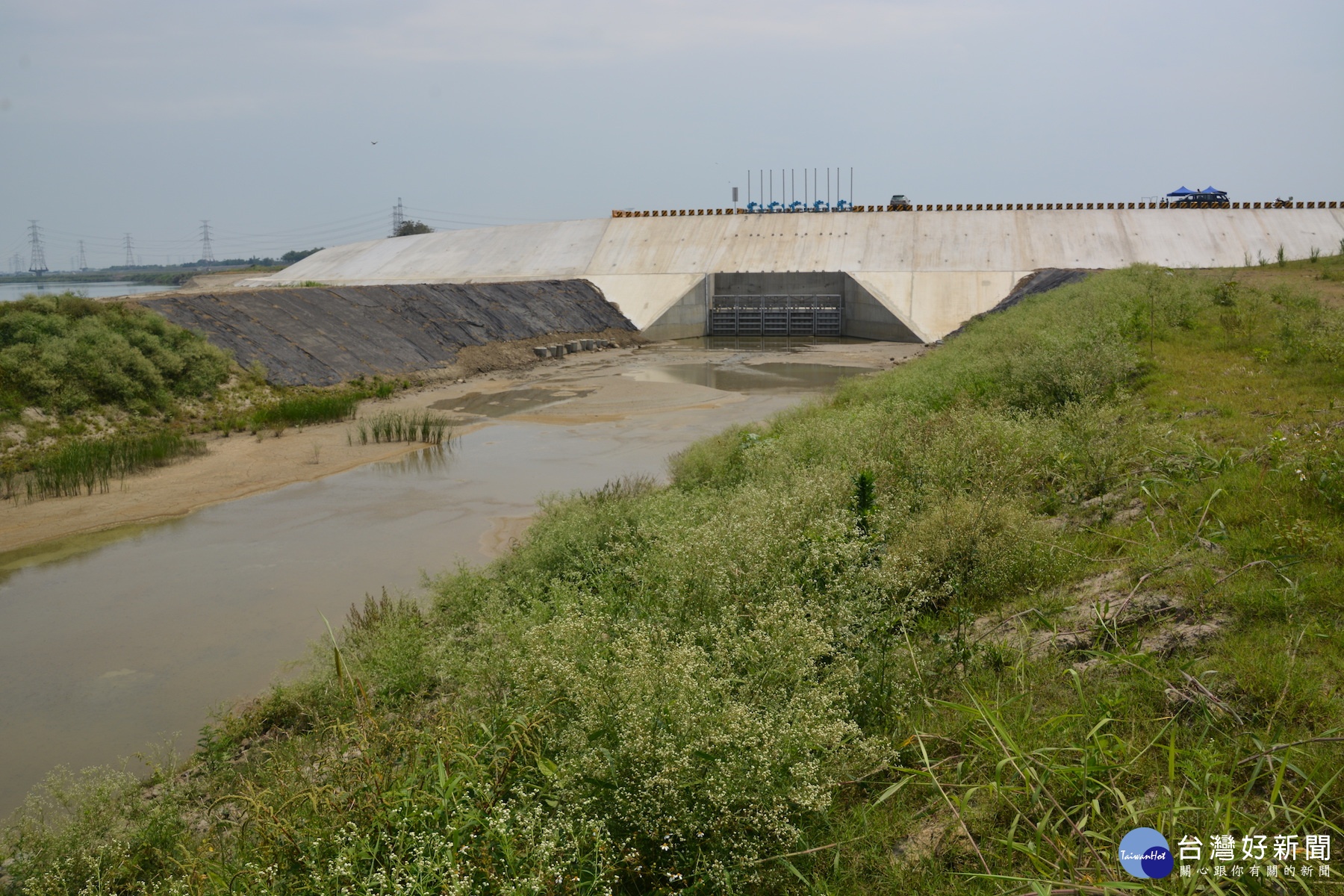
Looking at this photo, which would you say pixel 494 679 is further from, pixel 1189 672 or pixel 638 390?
pixel 638 390

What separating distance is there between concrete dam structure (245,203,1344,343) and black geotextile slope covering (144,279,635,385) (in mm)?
4833

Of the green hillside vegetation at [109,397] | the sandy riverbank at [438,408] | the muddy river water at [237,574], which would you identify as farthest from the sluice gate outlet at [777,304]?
the green hillside vegetation at [109,397]

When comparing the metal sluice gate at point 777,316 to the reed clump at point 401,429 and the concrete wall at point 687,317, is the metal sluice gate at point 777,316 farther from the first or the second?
the reed clump at point 401,429

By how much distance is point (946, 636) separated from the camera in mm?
4926

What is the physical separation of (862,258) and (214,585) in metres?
32.0

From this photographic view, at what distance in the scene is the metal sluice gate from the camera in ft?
115

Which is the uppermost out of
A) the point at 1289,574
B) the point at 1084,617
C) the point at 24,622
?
the point at 1289,574

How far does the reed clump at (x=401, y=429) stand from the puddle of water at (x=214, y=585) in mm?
1405

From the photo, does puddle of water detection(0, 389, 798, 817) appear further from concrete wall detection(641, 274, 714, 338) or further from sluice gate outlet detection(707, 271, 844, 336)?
sluice gate outlet detection(707, 271, 844, 336)

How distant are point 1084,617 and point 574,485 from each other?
8.71 m

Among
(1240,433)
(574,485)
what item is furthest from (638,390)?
(1240,433)

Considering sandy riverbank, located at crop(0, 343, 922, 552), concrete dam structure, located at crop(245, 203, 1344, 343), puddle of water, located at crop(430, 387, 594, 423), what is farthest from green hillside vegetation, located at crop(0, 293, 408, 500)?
concrete dam structure, located at crop(245, 203, 1344, 343)

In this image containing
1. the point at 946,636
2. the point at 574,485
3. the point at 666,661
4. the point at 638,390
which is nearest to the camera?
the point at 666,661

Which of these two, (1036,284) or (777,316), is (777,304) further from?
(1036,284)
